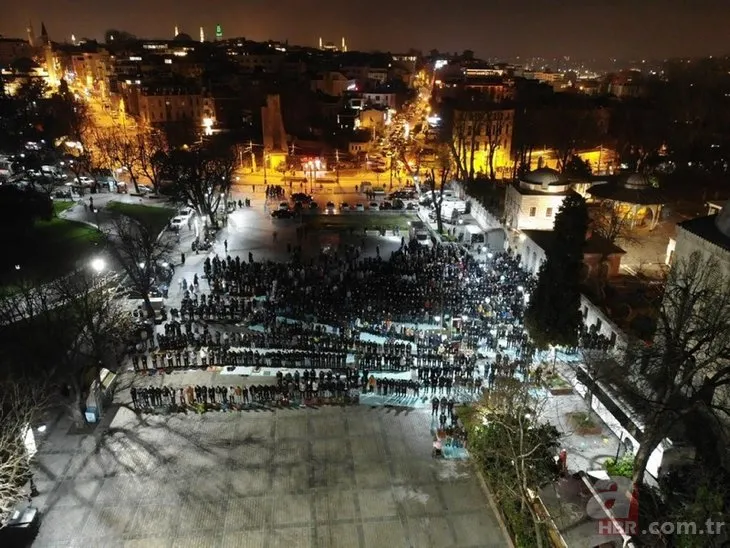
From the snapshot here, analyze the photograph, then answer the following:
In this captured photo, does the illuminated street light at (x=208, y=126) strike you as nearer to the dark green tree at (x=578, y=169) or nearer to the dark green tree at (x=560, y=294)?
the dark green tree at (x=578, y=169)

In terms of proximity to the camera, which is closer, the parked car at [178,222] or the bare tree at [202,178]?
the parked car at [178,222]

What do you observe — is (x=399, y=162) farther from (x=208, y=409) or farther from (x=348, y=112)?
(x=208, y=409)

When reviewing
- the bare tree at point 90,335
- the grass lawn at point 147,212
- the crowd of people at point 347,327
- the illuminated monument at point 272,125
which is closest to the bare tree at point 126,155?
the grass lawn at point 147,212

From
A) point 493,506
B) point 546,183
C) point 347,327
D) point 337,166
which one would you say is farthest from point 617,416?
point 337,166

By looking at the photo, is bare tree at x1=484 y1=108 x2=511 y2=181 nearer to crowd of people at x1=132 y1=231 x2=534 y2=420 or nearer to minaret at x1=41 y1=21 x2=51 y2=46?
crowd of people at x1=132 y1=231 x2=534 y2=420

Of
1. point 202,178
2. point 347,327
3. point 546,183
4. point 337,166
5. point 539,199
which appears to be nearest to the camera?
point 347,327

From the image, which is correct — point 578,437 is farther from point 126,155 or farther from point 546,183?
point 126,155
